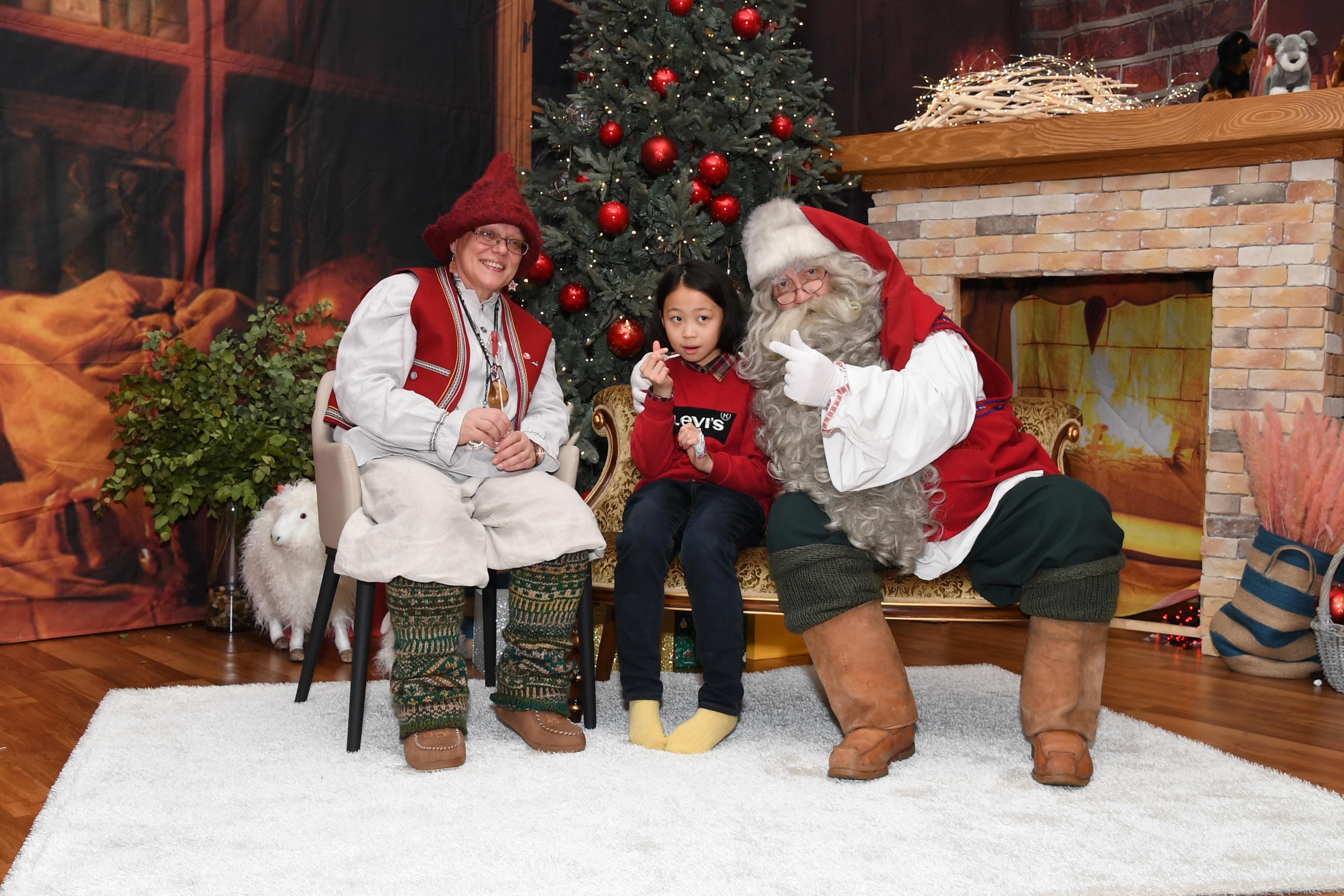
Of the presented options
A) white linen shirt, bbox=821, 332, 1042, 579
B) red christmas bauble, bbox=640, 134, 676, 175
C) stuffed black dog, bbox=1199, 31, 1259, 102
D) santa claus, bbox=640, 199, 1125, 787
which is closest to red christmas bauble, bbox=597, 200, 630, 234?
red christmas bauble, bbox=640, 134, 676, 175

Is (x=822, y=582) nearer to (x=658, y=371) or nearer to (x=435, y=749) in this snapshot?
(x=658, y=371)

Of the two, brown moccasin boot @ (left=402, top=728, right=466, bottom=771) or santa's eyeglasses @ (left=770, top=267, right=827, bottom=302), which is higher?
santa's eyeglasses @ (left=770, top=267, right=827, bottom=302)

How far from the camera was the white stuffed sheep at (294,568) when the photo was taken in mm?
3320

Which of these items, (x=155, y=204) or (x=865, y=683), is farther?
(x=155, y=204)

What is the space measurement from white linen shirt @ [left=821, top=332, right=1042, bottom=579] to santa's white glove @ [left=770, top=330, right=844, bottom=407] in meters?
0.02

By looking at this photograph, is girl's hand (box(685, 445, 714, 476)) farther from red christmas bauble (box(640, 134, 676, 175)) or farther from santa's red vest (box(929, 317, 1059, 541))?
red christmas bauble (box(640, 134, 676, 175))

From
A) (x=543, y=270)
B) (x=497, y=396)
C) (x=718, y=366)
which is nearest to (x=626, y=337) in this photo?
(x=543, y=270)

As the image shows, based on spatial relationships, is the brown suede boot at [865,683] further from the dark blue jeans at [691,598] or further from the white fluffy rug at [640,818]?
the dark blue jeans at [691,598]

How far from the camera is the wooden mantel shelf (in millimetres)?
3574

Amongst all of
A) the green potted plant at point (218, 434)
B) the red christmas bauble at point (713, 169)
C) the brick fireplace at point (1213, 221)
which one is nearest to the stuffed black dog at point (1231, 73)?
the brick fireplace at point (1213, 221)

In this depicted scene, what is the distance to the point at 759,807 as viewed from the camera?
214cm

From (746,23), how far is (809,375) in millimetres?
1835

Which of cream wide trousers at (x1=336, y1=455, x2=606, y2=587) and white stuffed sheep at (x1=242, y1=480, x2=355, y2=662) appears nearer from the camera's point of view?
cream wide trousers at (x1=336, y1=455, x2=606, y2=587)

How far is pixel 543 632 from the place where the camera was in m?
2.52
